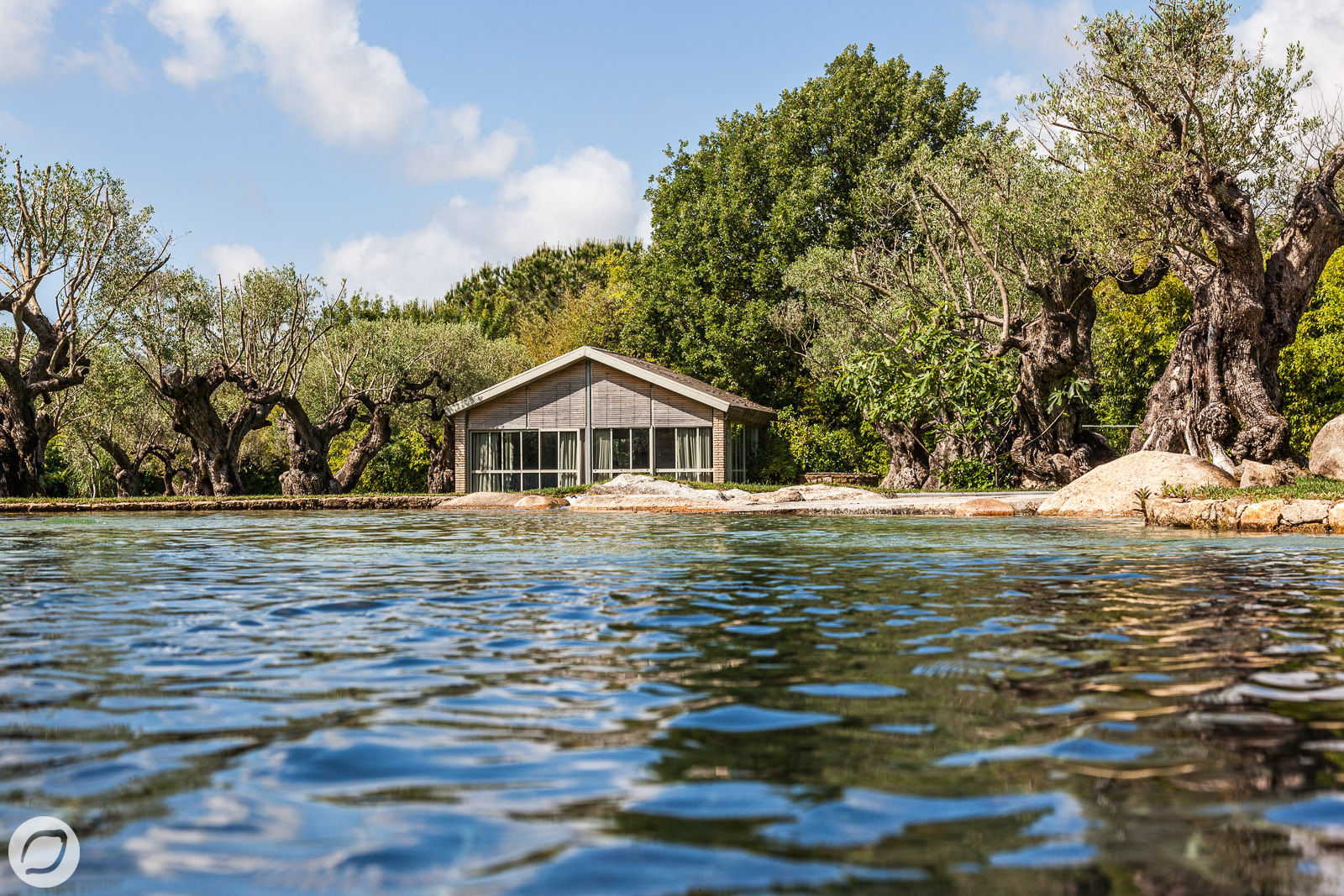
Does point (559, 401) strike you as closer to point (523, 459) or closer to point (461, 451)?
point (523, 459)

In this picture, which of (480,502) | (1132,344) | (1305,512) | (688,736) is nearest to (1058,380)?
(1132,344)

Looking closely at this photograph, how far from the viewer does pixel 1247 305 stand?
19703 mm

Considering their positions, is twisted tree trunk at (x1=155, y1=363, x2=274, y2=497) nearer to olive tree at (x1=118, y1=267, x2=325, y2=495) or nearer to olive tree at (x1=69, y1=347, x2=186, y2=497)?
olive tree at (x1=118, y1=267, x2=325, y2=495)

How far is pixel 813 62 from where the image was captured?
39.4 meters

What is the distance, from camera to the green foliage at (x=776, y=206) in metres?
37.2

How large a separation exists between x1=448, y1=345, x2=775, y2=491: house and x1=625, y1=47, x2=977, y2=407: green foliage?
15.1 ft

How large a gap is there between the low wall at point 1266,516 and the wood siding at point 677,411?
18.8 meters

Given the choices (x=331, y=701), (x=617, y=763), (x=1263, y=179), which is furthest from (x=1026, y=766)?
(x=1263, y=179)

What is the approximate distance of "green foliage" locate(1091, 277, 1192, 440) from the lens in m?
33.0

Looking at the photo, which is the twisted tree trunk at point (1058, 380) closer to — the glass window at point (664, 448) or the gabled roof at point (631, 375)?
the gabled roof at point (631, 375)

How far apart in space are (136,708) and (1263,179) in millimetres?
23523

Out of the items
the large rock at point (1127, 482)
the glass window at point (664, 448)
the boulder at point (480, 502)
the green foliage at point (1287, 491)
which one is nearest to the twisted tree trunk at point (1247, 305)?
the large rock at point (1127, 482)

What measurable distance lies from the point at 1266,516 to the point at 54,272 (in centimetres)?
2874

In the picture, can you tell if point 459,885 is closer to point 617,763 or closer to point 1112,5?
point 617,763
